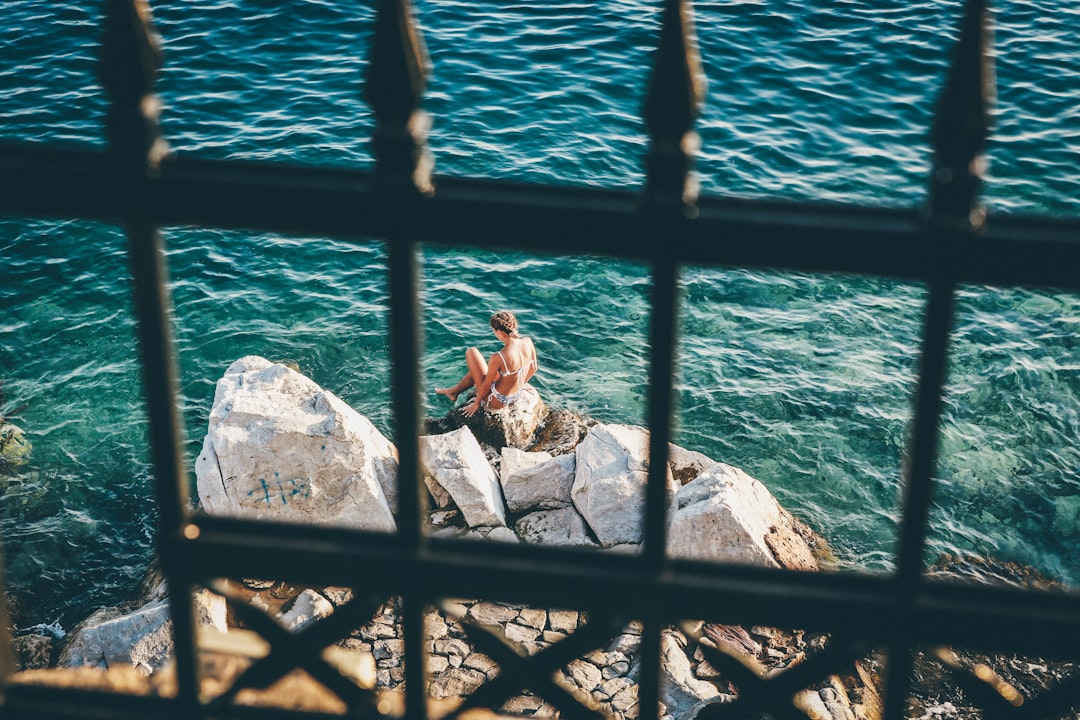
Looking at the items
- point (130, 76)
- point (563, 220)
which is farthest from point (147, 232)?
point (563, 220)

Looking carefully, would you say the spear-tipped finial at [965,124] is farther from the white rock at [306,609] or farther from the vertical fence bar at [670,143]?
the white rock at [306,609]

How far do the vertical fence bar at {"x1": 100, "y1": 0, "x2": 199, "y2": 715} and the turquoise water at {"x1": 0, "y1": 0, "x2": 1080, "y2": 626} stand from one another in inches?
259

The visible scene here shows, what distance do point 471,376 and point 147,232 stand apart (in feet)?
26.2

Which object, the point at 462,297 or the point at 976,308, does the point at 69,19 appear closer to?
the point at 462,297

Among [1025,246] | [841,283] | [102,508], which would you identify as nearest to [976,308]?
[841,283]

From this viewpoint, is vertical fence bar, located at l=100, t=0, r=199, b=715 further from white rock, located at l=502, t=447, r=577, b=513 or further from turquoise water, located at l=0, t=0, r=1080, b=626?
turquoise water, located at l=0, t=0, r=1080, b=626

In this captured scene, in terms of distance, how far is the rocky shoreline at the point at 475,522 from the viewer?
235 inches

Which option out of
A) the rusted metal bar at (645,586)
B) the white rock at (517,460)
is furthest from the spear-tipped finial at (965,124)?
the white rock at (517,460)

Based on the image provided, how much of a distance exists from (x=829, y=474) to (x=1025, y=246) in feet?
26.5

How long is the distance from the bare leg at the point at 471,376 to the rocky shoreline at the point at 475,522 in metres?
0.76

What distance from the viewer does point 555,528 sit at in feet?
24.8

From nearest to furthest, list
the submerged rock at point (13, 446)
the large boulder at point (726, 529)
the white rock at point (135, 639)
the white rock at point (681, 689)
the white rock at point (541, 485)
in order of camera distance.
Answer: the white rock at point (681, 689)
the white rock at point (135, 639)
the large boulder at point (726, 529)
the white rock at point (541, 485)
the submerged rock at point (13, 446)

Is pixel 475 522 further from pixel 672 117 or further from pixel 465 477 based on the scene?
pixel 672 117

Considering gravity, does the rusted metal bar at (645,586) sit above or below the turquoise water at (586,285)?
above
